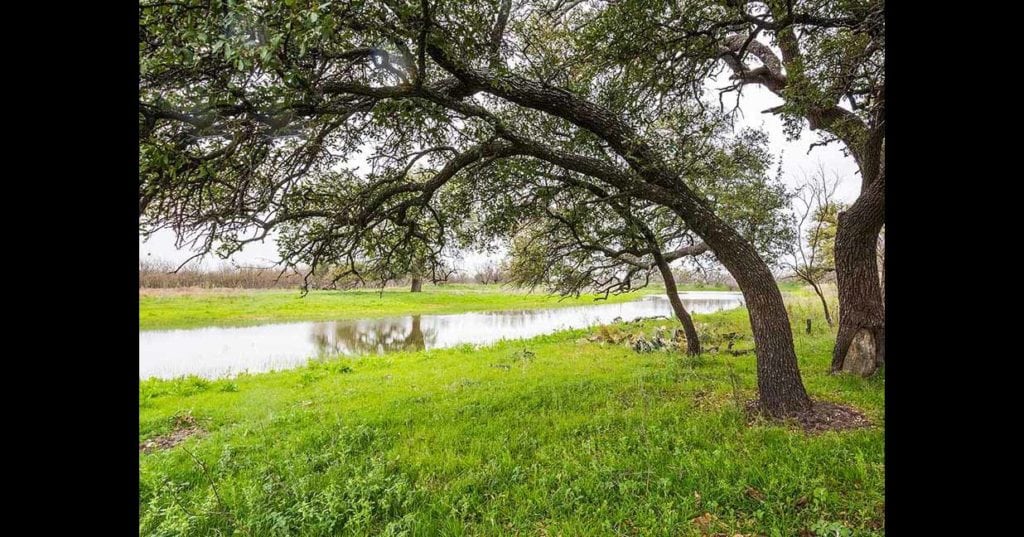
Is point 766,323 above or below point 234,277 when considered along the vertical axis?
below

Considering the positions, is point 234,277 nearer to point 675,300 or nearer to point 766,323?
point 766,323

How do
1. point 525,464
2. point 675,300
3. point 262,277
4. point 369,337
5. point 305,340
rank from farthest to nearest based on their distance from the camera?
point 369,337 < point 305,340 < point 675,300 < point 262,277 < point 525,464

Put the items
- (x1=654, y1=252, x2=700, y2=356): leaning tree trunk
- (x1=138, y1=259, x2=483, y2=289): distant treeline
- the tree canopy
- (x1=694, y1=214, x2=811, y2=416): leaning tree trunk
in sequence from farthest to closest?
1. (x1=654, y1=252, x2=700, y2=356): leaning tree trunk
2. (x1=694, y1=214, x2=811, y2=416): leaning tree trunk
3. (x1=138, y1=259, x2=483, y2=289): distant treeline
4. the tree canopy

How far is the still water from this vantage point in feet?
35.6

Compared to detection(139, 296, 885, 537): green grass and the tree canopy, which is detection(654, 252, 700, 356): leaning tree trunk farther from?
detection(139, 296, 885, 537): green grass

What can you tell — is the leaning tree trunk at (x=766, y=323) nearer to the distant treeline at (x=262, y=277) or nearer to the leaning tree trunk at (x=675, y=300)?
the distant treeline at (x=262, y=277)

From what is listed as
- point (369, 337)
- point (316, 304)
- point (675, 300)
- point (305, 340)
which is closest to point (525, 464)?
point (675, 300)

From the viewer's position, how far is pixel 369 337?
55.7 feet

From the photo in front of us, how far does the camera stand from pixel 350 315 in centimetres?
2159

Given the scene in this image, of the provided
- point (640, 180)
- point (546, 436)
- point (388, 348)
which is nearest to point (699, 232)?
point (640, 180)

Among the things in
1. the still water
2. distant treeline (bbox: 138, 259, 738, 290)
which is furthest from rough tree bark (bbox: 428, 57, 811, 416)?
the still water

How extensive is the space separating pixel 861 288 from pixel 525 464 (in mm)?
6048
